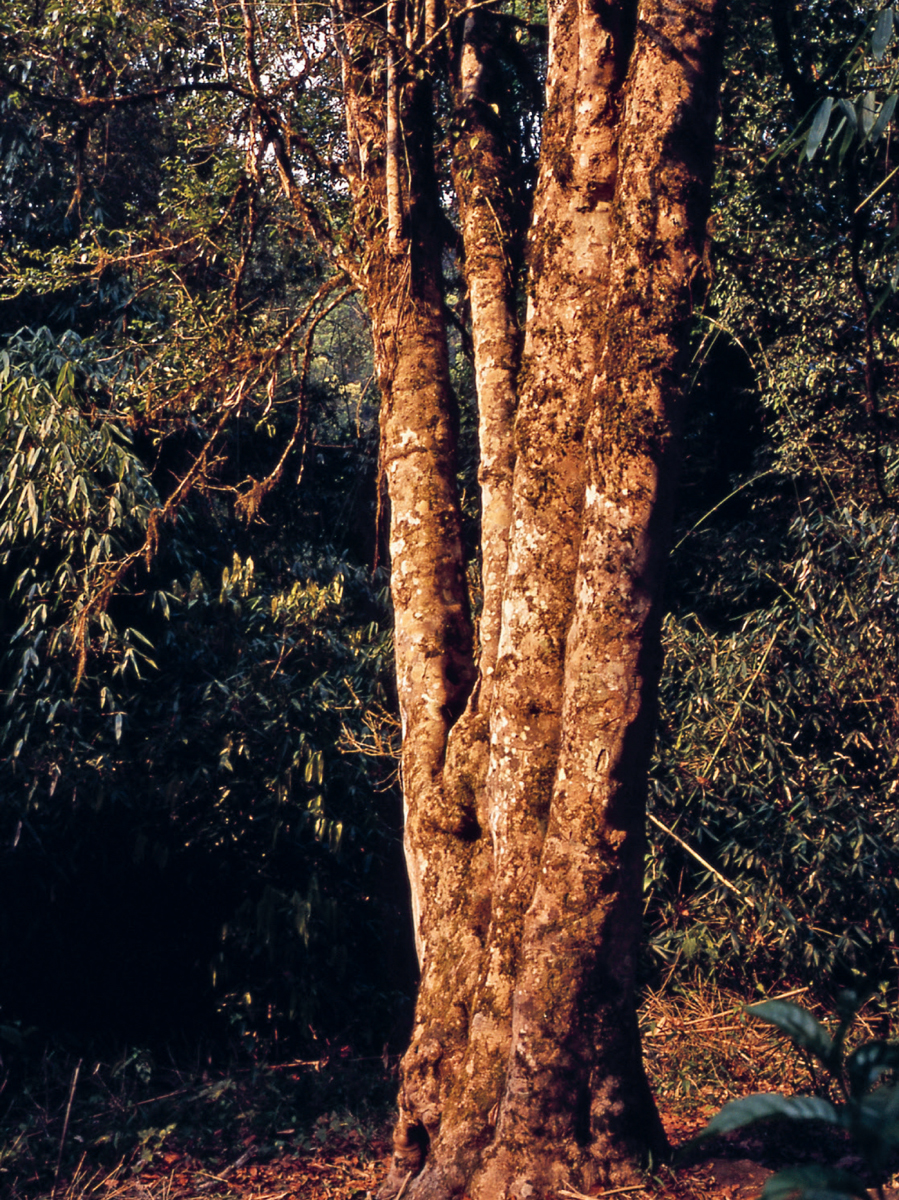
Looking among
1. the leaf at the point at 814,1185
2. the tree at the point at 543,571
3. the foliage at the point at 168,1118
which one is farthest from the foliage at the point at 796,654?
the leaf at the point at 814,1185

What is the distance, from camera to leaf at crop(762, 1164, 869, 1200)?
844mm

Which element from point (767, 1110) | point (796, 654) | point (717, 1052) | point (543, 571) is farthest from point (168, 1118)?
point (767, 1110)

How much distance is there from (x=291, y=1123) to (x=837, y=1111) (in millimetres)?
4555

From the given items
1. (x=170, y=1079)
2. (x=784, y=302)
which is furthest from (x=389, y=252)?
(x=170, y=1079)

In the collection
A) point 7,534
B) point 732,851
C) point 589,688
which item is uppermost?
point 7,534

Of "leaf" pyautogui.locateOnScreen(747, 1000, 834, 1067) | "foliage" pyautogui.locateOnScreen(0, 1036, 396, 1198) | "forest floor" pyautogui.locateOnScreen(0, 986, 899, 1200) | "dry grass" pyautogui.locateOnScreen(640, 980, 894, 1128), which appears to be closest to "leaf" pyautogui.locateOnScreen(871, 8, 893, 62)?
"leaf" pyautogui.locateOnScreen(747, 1000, 834, 1067)

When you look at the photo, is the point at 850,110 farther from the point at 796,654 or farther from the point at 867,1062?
the point at 796,654

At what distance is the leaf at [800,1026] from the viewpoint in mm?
891

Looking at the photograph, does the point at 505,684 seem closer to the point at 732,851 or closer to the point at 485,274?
the point at 485,274

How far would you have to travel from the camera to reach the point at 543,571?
290cm

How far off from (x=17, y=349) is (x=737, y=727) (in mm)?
4766

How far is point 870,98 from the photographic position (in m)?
2.08

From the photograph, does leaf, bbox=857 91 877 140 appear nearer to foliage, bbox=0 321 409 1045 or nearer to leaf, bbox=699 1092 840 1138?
leaf, bbox=699 1092 840 1138

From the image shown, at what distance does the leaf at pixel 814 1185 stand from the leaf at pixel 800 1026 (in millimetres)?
86
